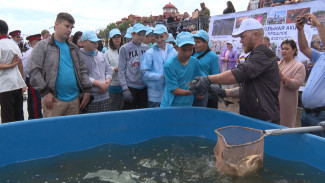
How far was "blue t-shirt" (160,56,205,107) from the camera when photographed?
2.80 metres

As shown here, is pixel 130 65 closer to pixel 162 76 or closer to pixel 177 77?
pixel 162 76

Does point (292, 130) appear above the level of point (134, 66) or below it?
below

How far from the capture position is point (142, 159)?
7.79 ft

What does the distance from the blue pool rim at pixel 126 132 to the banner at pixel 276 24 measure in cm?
312

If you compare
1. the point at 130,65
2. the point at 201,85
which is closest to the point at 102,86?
the point at 130,65

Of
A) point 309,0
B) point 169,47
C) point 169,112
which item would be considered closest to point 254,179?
point 169,112

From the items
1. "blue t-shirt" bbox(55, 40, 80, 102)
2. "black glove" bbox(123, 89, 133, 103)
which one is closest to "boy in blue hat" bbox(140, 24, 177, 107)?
"black glove" bbox(123, 89, 133, 103)

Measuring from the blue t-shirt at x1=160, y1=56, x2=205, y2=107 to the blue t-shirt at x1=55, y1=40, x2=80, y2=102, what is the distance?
1.06 m

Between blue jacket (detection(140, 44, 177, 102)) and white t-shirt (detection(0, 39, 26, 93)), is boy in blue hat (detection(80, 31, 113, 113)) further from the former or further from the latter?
white t-shirt (detection(0, 39, 26, 93))

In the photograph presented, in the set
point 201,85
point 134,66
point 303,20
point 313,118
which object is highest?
point 303,20

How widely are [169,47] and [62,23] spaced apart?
58.7 inches

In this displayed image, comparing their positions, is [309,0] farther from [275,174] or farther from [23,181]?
[23,181]

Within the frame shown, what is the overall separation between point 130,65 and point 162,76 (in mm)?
702

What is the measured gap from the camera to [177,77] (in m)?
2.85
